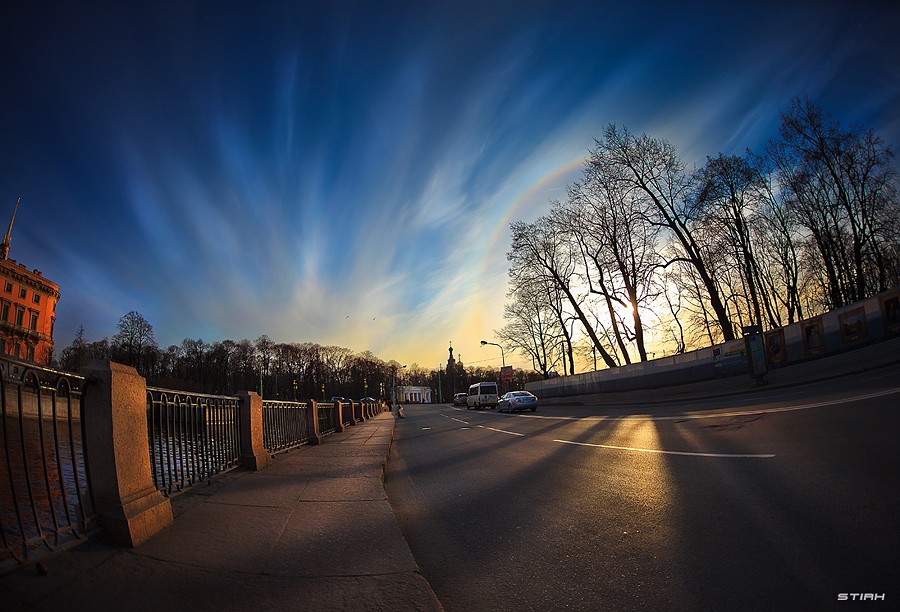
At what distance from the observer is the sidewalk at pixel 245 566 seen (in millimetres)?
2389

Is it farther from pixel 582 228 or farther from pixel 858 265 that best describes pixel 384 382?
pixel 858 265

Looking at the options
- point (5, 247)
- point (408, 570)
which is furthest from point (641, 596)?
point (5, 247)

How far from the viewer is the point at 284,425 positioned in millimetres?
9758

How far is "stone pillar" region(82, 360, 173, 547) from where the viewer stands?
325cm

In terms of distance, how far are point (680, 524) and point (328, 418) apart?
16305 mm

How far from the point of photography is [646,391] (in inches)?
1190

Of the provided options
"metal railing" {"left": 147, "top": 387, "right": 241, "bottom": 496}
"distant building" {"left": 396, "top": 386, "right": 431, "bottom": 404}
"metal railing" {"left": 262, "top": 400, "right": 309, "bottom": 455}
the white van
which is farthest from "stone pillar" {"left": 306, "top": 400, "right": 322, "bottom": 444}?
"distant building" {"left": 396, "top": 386, "right": 431, "bottom": 404}

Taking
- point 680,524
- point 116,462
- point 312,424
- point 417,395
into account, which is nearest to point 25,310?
point 312,424

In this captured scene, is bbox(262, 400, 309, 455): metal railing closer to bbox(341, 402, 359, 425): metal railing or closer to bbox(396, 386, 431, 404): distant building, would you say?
bbox(341, 402, 359, 425): metal railing

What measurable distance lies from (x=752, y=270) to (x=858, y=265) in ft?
21.7

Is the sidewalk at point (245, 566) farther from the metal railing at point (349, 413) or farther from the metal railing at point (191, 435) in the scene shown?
the metal railing at point (349, 413)

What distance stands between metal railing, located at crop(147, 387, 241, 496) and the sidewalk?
0.42 meters

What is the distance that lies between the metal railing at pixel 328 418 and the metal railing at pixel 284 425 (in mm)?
3999

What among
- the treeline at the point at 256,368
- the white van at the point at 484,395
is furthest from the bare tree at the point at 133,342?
the white van at the point at 484,395
